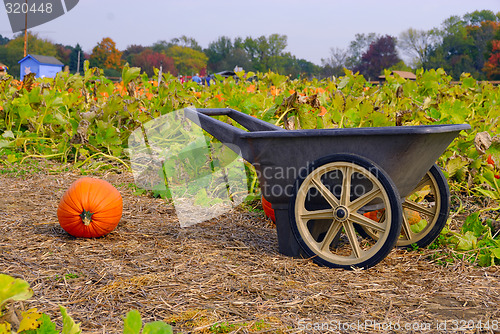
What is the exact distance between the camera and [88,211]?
295cm

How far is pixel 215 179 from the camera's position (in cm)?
441

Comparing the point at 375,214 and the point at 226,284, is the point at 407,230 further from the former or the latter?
the point at 226,284

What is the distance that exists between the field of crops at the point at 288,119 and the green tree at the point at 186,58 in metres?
77.6

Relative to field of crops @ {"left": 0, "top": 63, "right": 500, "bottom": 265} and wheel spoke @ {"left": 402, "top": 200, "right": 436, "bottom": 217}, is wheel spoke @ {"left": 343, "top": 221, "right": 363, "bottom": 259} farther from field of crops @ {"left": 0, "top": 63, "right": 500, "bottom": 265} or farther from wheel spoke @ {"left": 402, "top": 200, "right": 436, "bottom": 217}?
field of crops @ {"left": 0, "top": 63, "right": 500, "bottom": 265}

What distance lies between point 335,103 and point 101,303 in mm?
2417

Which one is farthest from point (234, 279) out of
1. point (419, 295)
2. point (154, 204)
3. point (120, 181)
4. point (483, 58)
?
point (483, 58)

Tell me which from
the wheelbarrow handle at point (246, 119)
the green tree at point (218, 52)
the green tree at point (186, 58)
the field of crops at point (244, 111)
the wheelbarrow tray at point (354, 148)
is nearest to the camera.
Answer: the wheelbarrow tray at point (354, 148)

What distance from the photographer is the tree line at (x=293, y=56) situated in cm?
5456

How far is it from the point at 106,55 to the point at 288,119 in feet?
262

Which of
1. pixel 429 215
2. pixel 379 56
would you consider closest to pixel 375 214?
pixel 429 215

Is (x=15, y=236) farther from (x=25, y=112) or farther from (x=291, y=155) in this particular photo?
(x=25, y=112)

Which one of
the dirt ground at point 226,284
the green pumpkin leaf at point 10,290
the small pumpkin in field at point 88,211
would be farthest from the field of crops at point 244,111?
the green pumpkin leaf at point 10,290

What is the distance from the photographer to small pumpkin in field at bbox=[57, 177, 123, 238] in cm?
296

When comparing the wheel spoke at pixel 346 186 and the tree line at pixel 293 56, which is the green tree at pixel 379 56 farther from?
the wheel spoke at pixel 346 186
